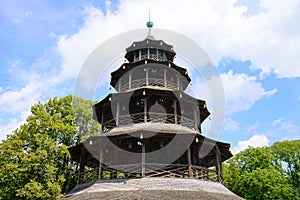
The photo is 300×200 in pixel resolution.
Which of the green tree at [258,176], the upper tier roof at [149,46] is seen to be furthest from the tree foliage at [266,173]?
the upper tier roof at [149,46]

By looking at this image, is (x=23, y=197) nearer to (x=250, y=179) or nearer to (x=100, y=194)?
(x=100, y=194)

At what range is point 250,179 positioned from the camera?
111ft

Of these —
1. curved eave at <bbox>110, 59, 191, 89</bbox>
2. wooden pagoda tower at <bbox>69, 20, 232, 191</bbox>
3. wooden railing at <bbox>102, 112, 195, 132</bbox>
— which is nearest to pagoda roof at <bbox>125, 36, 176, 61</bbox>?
wooden pagoda tower at <bbox>69, 20, 232, 191</bbox>

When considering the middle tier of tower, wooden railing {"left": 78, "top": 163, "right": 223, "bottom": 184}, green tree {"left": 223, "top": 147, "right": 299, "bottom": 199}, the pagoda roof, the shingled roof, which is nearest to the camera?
the shingled roof

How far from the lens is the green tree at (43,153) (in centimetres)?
2508

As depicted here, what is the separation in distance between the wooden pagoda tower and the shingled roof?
139 cm

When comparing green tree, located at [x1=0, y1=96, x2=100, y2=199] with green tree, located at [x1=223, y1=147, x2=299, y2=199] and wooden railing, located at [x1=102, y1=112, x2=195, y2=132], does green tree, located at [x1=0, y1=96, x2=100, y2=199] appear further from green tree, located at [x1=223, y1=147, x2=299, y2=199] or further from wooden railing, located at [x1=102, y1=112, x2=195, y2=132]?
green tree, located at [x1=223, y1=147, x2=299, y2=199]

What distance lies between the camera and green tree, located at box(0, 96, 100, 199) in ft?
82.3

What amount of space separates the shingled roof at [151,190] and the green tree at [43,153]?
354 inches

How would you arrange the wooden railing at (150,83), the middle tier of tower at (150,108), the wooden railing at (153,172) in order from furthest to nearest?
the wooden railing at (150,83), the middle tier of tower at (150,108), the wooden railing at (153,172)

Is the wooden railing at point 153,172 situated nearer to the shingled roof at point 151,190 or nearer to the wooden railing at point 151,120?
the shingled roof at point 151,190

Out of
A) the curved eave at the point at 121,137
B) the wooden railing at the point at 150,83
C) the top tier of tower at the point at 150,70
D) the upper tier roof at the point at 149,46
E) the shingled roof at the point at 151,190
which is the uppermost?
the upper tier roof at the point at 149,46

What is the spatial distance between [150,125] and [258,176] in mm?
20113

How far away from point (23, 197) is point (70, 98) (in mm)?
10780
